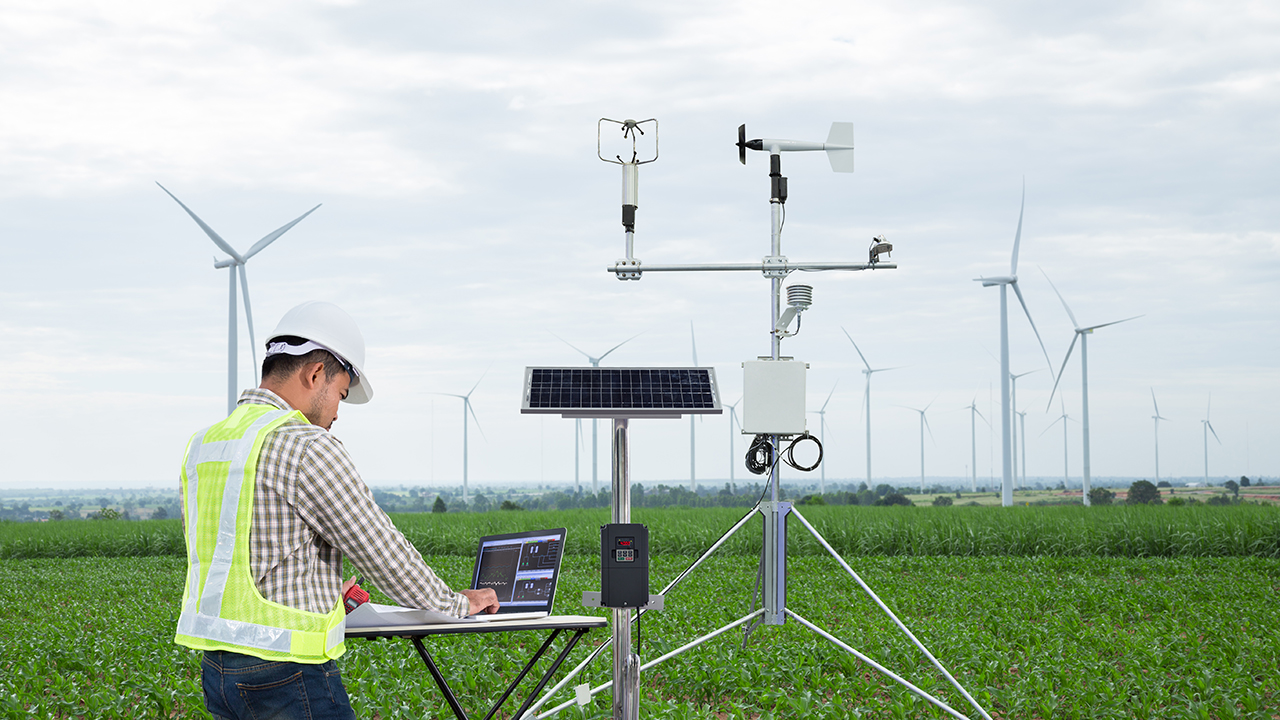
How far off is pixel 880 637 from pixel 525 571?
4.80 m

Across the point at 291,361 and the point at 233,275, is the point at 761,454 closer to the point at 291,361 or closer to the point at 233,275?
the point at 291,361

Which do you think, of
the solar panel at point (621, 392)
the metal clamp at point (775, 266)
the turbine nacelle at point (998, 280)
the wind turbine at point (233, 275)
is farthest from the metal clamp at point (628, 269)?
the turbine nacelle at point (998, 280)

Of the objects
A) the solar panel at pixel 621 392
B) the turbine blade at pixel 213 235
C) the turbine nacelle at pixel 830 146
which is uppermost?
the turbine blade at pixel 213 235

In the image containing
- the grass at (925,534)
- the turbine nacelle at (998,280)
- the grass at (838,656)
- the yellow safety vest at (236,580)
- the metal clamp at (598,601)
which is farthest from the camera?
the turbine nacelle at (998,280)

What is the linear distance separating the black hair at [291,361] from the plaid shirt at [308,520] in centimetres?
11

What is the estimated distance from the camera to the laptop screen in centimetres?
379

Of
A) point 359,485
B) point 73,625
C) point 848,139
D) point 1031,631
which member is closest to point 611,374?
point 359,485

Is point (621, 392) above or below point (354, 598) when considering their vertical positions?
above

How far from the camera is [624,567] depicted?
12.6 ft

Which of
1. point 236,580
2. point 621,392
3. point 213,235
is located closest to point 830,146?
point 621,392

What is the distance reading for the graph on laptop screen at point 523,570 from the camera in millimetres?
3793

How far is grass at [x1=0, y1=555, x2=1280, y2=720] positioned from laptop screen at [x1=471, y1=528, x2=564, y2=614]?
1965 mm

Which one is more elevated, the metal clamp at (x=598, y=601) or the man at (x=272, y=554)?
the man at (x=272, y=554)

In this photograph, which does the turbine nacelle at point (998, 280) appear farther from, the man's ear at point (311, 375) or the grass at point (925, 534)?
the man's ear at point (311, 375)
